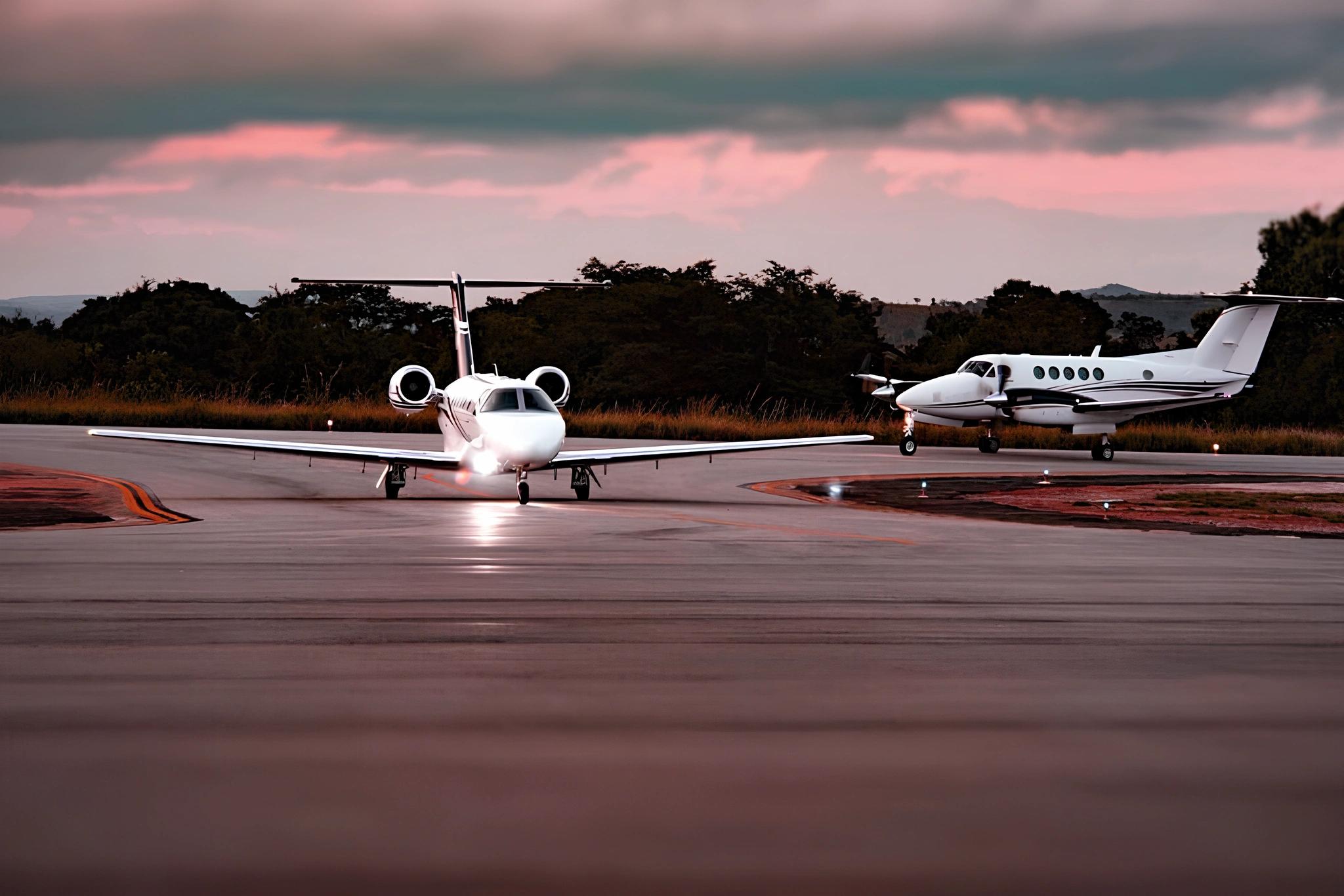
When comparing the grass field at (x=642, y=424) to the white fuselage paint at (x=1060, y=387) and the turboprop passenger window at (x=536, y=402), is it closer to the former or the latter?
the white fuselage paint at (x=1060, y=387)

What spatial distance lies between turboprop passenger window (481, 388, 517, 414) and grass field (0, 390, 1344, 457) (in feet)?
67.7

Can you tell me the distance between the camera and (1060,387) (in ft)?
139

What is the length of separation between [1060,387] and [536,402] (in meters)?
22.9

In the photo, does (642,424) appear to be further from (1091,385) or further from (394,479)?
(394,479)

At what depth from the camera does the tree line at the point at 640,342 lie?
6956 centimetres

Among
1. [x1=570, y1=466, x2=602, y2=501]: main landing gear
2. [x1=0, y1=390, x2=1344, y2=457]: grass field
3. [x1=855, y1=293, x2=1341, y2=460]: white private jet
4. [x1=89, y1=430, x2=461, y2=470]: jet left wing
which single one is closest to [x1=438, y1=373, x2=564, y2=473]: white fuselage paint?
[x1=89, y1=430, x2=461, y2=470]: jet left wing

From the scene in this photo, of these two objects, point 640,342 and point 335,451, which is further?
point 640,342

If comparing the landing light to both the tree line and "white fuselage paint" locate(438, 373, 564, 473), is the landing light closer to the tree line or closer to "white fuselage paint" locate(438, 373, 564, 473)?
"white fuselage paint" locate(438, 373, 564, 473)

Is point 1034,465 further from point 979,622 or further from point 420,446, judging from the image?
point 979,622

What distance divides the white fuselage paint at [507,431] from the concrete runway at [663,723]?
25.3ft

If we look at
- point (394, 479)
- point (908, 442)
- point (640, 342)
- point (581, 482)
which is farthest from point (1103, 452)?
point (640, 342)

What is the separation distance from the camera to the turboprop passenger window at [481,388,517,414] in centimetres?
2317

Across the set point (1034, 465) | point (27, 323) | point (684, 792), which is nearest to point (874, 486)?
point (1034, 465)

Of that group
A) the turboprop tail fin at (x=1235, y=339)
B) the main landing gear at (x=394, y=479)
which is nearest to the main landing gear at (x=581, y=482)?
the main landing gear at (x=394, y=479)
